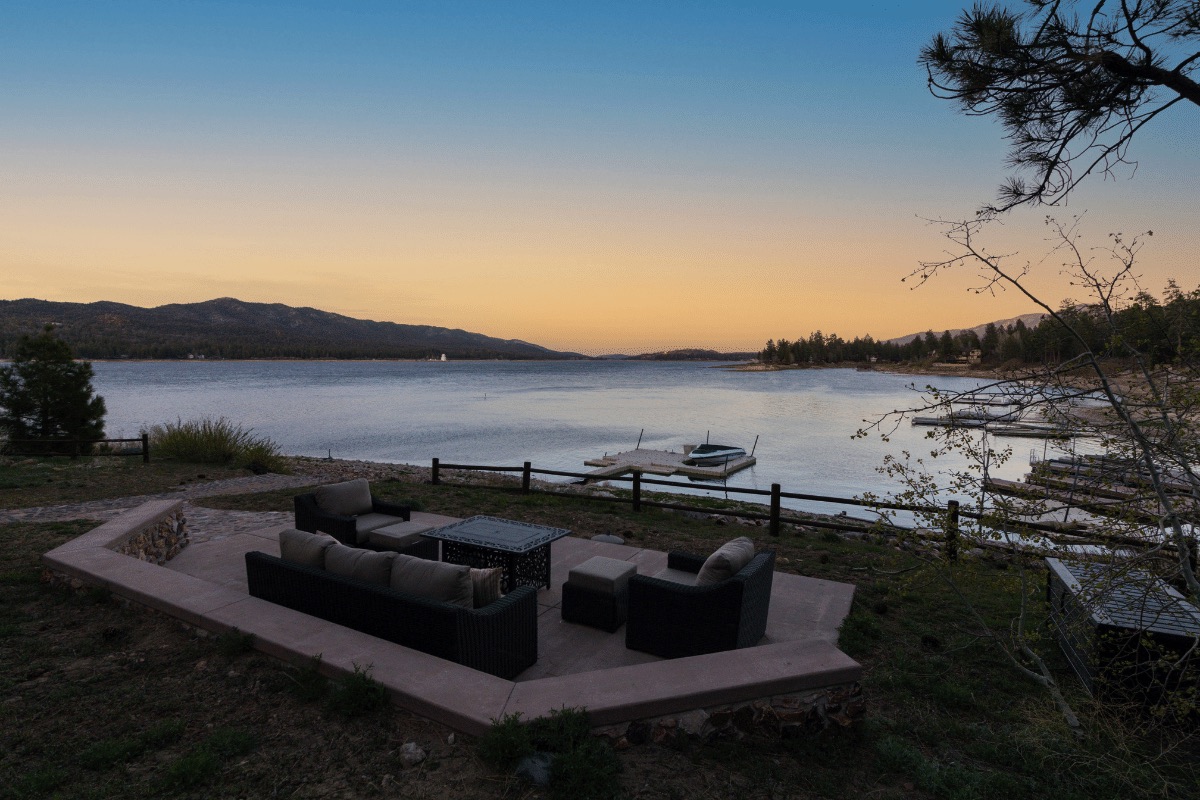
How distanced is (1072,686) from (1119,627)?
32.7 inches

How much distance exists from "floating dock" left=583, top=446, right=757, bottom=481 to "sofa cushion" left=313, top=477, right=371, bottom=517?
1550 centimetres

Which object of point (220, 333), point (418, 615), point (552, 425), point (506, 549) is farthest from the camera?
point (220, 333)

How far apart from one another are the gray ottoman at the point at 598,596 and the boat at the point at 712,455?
21.5m

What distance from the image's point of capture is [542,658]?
4430 millimetres

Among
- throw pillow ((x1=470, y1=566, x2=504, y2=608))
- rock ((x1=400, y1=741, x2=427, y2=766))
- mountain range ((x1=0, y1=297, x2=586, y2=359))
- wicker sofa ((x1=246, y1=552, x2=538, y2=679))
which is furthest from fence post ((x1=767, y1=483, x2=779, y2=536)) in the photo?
mountain range ((x1=0, y1=297, x2=586, y2=359))

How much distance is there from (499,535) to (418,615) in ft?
6.35

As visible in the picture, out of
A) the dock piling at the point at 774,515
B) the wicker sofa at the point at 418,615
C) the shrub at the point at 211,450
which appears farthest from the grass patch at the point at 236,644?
the shrub at the point at 211,450


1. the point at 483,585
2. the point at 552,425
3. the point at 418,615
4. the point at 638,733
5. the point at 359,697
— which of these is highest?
the point at 483,585

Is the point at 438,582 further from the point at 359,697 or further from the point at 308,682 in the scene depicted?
the point at 308,682

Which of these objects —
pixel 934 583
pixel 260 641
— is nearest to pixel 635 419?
pixel 934 583

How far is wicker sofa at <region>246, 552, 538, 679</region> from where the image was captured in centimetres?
371

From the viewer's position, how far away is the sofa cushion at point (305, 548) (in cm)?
441

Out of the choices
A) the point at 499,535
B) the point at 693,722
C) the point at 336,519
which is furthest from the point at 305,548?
the point at 693,722

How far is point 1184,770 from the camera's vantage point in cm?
323
